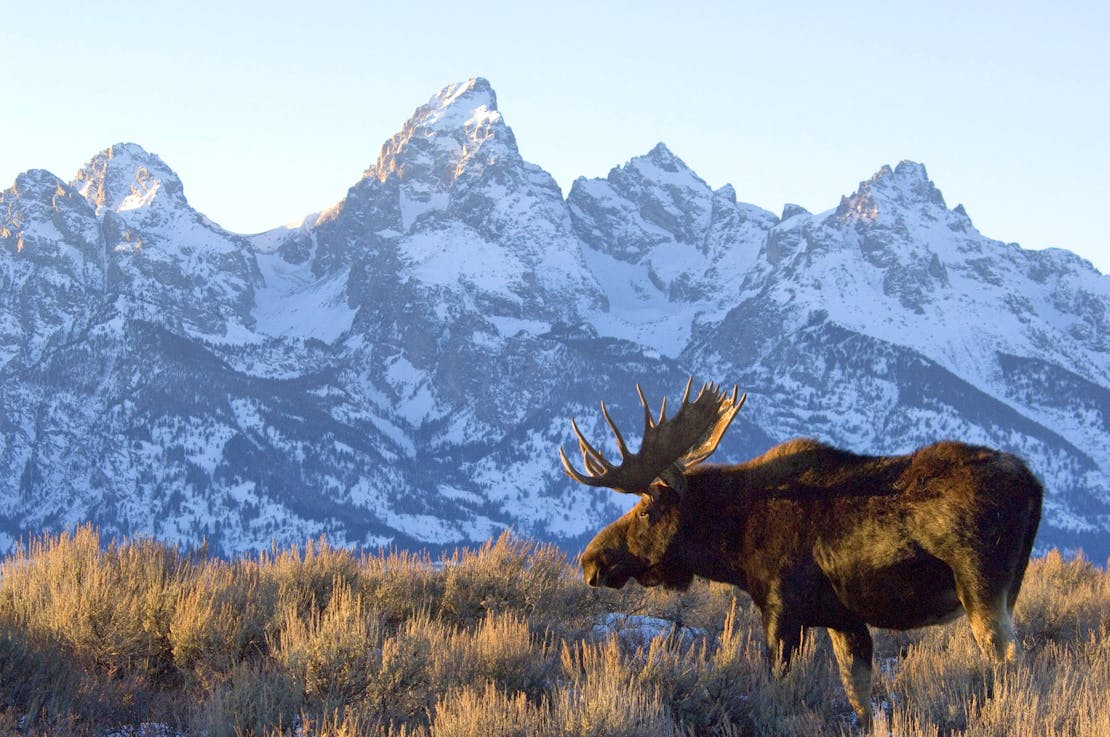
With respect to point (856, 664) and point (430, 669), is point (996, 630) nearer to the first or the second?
point (856, 664)

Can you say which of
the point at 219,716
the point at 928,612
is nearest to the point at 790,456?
the point at 928,612

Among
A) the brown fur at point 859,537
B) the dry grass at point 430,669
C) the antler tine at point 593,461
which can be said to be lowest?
the dry grass at point 430,669

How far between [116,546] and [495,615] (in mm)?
3565

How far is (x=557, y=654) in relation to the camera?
A: 311 inches

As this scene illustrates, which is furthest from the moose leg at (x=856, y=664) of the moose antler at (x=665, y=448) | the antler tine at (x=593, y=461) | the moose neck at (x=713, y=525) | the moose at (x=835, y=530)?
the antler tine at (x=593, y=461)

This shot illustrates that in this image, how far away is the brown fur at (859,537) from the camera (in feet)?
20.6

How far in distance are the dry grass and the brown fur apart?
0.35m

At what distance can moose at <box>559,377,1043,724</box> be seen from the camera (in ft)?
20.7

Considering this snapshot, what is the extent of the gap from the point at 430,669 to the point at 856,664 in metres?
2.57

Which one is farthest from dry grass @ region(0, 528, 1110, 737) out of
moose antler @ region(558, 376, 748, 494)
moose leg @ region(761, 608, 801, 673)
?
moose antler @ region(558, 376, 748, 494)

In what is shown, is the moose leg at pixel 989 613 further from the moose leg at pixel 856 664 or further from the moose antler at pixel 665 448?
the moose antler at pixel 665 448

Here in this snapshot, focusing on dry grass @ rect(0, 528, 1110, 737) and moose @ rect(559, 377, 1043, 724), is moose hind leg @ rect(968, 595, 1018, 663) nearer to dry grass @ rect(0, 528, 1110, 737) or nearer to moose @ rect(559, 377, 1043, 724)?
moose @ rect(559, 377, 1043, 724)

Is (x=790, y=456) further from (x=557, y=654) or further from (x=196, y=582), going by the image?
(x=196, y=582)

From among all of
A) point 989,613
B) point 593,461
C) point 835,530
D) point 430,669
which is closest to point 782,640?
point 835,530
